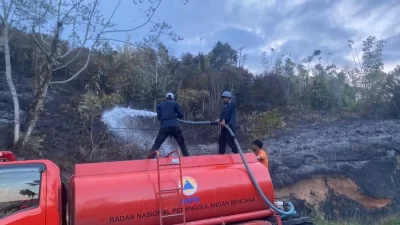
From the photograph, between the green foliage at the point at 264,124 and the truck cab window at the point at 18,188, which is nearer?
the truck cab window at the point at 18,188

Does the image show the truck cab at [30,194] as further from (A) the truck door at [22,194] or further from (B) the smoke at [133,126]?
Result: (B) the smoke at [133,126]

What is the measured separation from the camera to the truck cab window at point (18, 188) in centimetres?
445

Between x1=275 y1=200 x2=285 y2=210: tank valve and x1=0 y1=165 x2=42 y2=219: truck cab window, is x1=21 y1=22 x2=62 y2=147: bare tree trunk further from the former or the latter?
x1=275 y1=200 x2=285 y2=210: tank valve

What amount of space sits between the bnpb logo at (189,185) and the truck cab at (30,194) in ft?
5.22

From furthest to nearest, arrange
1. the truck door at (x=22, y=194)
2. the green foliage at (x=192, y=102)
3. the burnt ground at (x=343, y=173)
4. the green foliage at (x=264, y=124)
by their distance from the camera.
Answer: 1. the green foliage at (x=192, y=102)
2. the green foliage at (x=264, y=124)
3. the burnt ground at (x=343, y=173)
4. the truck door at (x=22, y=194)

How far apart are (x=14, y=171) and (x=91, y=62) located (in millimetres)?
16751

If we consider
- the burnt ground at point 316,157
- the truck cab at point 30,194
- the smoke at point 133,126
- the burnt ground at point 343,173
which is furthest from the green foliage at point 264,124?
the truck cab at point 30,194

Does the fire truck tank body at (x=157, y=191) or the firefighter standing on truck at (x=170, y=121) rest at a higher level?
the firefighter standing on truck at (x=170, y=121)

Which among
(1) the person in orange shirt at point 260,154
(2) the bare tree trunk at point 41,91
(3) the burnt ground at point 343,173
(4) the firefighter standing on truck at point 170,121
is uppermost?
(2) the bare tree trunk at point 41,91

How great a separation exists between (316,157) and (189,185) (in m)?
11.0

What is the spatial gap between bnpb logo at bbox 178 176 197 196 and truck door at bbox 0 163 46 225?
1.77m

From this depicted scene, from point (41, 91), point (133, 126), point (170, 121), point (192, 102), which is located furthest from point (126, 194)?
point (192, 102)

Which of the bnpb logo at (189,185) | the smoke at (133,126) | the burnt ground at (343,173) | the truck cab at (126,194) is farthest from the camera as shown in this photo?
the smoke at (133,126)

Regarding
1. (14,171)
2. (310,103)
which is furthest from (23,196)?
A: (310,103)
